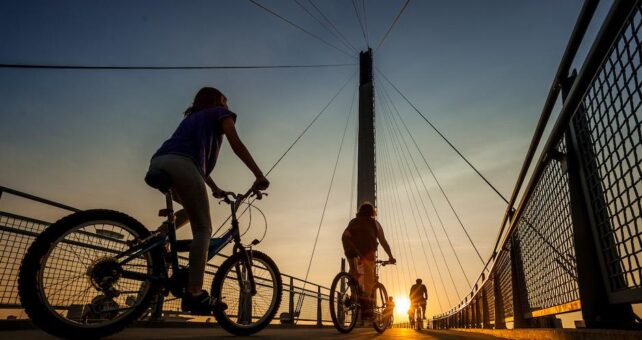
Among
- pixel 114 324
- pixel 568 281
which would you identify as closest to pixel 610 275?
pixel 568 281

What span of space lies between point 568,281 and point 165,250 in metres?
2.50

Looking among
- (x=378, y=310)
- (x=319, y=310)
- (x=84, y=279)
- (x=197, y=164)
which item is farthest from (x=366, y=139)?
(x=84, y=279)

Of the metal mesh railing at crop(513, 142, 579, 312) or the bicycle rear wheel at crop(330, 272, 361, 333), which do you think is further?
the bicycle rear wheel at crop(330, 272, 361, 333)

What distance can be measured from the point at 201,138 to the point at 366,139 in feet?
55.5

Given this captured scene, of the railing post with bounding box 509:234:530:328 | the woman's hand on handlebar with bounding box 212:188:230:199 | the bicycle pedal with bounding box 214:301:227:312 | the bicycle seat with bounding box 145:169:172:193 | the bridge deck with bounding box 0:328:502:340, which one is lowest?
the bridge deck with bounding box 0:328:502:340

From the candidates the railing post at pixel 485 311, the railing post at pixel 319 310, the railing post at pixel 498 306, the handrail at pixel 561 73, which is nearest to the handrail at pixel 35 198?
the handrail at pixel 561 73

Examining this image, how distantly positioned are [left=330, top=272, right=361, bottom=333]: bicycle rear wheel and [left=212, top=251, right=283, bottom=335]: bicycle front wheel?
1.34m

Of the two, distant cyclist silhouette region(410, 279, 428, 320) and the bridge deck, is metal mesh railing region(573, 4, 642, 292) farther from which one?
distant cyclist silhouette region(410, 279, 428, 320)

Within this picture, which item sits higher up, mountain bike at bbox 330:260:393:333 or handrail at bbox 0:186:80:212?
handrail at bbox 0:186:80:212

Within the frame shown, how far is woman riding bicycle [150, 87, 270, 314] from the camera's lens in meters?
2.53

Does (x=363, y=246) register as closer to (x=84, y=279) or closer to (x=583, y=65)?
(x=84, y=279)

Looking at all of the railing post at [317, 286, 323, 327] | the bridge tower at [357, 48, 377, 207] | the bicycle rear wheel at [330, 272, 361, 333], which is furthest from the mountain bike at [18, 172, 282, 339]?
the bridge tower at [357, 48, 377, 207]

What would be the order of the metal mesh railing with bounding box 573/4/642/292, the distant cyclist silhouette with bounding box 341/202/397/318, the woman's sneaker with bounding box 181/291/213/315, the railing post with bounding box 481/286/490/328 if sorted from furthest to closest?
the railing post with bounding box 481/286/490/328, the distant cyclist silhouette with bounding box 341/202/397/318, the woman's sneaker with bounding box 181/291/213/315, the metal mesh railing with bounding box 573/4/642/292

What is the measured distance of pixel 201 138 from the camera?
8.83 ft
